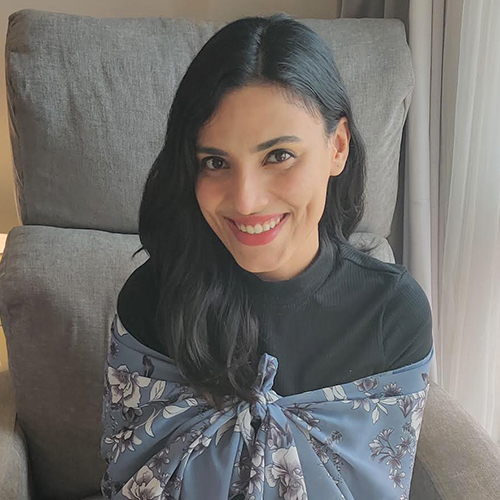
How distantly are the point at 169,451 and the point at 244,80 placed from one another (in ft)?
1.56

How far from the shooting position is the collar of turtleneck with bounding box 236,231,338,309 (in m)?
0.93

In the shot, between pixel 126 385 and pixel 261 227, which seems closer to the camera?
pixel 261 227

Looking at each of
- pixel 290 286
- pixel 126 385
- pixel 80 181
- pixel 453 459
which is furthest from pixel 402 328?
pixel 80 181

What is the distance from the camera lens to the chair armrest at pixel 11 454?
1.12 m

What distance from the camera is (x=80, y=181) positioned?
1233mm

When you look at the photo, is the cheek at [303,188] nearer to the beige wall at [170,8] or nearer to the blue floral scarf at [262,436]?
the blue floral scarf at [262,436]

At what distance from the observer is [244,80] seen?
78cm

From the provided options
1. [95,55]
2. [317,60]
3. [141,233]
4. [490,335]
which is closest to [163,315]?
[141,233]

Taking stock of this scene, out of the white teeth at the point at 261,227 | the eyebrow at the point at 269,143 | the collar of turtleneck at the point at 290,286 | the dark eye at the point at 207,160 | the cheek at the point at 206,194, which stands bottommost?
the collar of turtleneck at the point at 290,286

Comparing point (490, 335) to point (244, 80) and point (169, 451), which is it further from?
point (244, 80)

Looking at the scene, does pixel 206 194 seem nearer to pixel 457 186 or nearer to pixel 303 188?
pixel 303 188

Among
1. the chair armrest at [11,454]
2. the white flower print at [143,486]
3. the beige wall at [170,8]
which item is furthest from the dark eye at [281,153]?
the beige wall at [170,8]

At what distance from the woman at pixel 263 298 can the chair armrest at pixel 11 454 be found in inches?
7.9

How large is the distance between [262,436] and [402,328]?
0.23m
